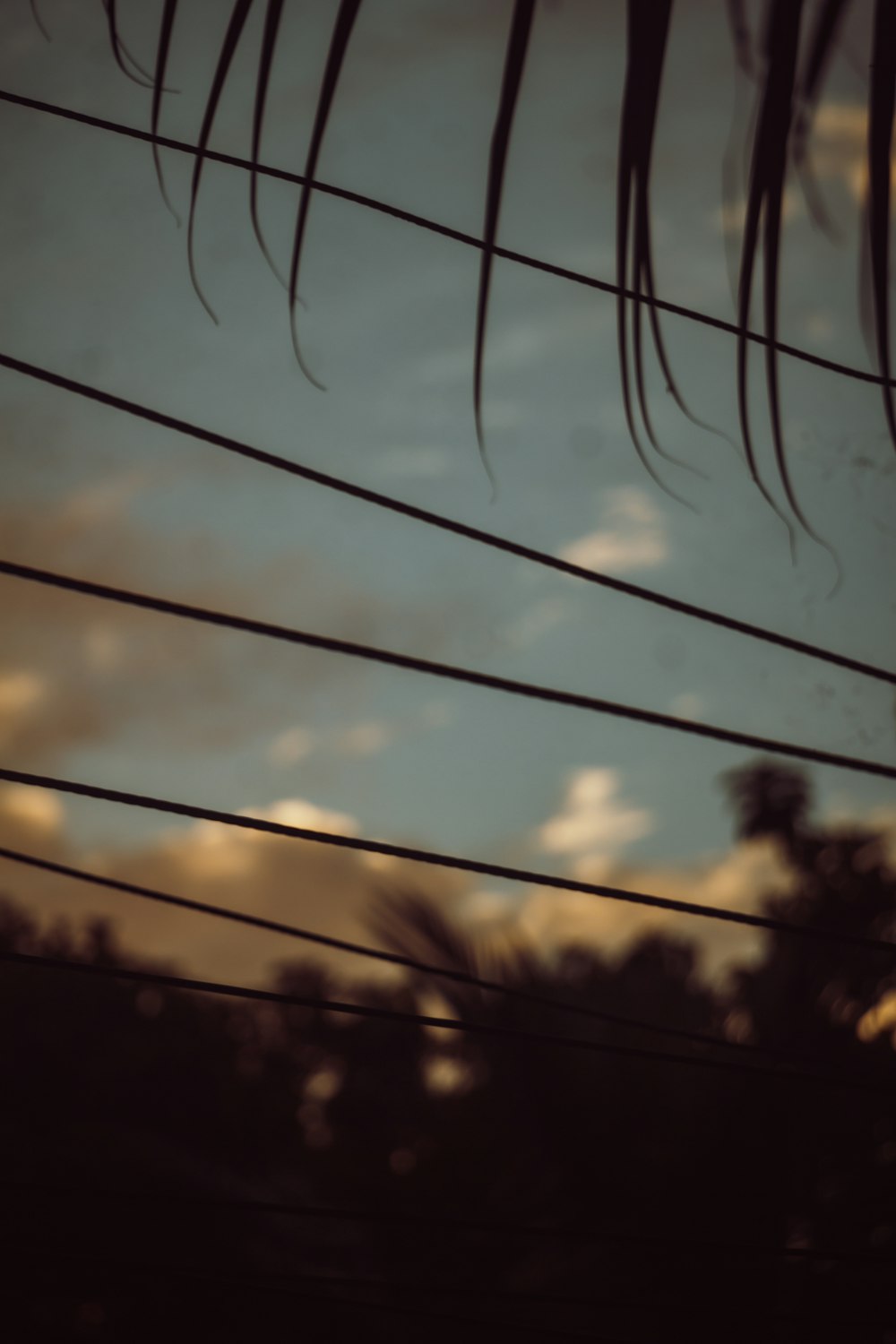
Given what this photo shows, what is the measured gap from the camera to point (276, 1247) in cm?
1123

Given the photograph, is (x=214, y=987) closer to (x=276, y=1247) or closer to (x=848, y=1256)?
(x=848, y=1256)

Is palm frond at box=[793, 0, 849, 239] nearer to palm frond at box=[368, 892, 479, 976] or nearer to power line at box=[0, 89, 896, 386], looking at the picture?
power line at box=[0, 89, 896, 386]

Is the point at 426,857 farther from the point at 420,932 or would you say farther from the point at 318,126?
the point at 420,932

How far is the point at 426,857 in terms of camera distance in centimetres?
87

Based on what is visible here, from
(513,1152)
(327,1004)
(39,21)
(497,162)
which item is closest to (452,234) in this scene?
(497,162)

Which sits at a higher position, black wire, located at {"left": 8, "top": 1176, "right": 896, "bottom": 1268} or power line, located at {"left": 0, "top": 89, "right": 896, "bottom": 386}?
power line, located at {"left": 0, "top": 89, "right": 896, "bottom": 386}

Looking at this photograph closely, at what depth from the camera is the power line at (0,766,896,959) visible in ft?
2.65

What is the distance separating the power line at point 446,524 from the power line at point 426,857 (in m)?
0.21

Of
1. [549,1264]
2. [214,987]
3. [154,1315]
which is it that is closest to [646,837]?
[549,1264]

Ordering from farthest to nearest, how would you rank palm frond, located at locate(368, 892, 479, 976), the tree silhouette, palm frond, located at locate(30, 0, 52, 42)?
the tree silhouette → palm frond, located at locate(368, 892, 479, 976) → palm frond, located at locate(30, 0, 52, 42)

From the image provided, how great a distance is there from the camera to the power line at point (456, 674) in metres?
0.79

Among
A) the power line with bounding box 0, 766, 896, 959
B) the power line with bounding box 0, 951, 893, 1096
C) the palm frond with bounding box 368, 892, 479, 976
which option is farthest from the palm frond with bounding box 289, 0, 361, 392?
the palm frond with bounding box 368, 892, 479, 976

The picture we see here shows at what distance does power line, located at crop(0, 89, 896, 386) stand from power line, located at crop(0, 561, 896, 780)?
0.29m

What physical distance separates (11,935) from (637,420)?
64.7 feet
